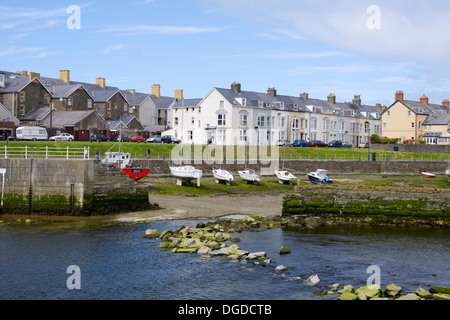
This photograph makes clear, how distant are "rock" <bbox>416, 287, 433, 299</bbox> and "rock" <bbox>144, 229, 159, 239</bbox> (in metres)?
14.0

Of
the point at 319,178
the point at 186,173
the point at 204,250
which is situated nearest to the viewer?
the point at 204,250

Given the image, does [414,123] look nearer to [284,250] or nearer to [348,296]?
[284,250]

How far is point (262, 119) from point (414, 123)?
33677mm

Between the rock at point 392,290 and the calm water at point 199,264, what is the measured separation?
0.79 metres

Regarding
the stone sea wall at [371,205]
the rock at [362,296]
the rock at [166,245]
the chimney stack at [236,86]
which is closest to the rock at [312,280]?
the rock at [362,296]

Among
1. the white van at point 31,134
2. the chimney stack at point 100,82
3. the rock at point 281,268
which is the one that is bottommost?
the rock at point 281,268

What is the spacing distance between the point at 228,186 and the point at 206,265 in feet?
87.5

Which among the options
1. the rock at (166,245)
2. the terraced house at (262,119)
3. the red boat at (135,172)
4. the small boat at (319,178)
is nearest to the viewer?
the rock at (166,245)

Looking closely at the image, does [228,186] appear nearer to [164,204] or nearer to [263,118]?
[164,204]

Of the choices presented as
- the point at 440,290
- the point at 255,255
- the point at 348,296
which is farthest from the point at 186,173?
the point at 440,290

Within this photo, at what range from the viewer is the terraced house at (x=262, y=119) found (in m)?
78.1

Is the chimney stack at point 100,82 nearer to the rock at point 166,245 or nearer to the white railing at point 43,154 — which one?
the white railing at point 43,154

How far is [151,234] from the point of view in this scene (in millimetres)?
27562
